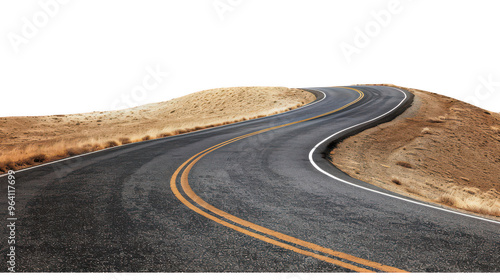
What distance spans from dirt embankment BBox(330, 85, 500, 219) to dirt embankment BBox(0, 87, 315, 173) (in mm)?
10735

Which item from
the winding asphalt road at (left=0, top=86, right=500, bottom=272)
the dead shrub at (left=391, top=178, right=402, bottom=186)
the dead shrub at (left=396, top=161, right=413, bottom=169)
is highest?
the winding asphalt road at (left=0, top=86, right=500, bottom=272)

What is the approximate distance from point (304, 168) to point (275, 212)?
3738 millimetres

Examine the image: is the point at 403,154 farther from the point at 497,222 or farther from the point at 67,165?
the point at 67,165

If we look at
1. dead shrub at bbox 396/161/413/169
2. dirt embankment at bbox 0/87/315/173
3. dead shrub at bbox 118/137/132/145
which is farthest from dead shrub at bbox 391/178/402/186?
dead shrub at bbox 118/137/132/145

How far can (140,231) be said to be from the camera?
14.2 ft

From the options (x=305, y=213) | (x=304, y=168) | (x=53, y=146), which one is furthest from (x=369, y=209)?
(x=53, y=146)

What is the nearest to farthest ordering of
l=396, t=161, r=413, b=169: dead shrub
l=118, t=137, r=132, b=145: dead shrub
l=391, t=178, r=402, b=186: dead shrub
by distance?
l=391, t=178, r=402, b=186: dead shrub
l=396, t=161, r=413, b=169: dead shrub
l=118, t=137, r=132, b=145: dead shrub

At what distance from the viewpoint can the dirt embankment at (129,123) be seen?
38.8 ft

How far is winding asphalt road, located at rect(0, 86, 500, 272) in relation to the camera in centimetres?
354

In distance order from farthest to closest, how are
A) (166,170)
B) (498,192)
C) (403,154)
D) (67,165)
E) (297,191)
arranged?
(403,154), (498,192), (67,165), (166,170), (297,191)

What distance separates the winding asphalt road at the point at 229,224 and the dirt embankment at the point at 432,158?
7.69 feet

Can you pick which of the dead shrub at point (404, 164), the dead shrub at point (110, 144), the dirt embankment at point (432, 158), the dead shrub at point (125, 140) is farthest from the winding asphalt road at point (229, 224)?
the dead shrub at point (125, 140)

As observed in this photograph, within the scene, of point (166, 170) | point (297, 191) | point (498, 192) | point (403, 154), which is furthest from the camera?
point (403, 154)

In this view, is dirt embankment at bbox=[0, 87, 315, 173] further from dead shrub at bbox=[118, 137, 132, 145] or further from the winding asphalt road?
the winding asphalt road
